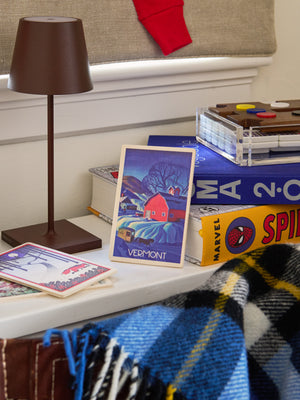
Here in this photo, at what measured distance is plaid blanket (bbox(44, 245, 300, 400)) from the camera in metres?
0.68

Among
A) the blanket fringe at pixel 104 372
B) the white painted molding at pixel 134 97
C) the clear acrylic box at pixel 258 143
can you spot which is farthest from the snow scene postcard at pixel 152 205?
the blanket fringe at pixel 104 372

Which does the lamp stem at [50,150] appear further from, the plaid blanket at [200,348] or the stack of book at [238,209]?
the plaid blanket at [200,348]

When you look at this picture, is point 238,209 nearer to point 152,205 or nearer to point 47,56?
point 152,205

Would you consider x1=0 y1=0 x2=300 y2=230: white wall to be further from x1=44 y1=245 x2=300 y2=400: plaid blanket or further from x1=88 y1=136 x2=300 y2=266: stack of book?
x1=44 y1=245 x2=300 y2=400: plaid blanket

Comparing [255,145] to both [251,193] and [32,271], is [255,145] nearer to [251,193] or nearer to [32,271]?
[251,193]

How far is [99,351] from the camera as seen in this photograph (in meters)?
0.69

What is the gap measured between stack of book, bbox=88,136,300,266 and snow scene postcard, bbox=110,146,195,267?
0.02m

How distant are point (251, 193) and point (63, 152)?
0.39 meters

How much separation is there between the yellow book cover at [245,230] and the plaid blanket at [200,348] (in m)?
0.19

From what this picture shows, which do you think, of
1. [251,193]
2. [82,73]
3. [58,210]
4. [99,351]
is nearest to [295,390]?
[99,351]

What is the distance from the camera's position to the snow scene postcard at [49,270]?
0.91 metres

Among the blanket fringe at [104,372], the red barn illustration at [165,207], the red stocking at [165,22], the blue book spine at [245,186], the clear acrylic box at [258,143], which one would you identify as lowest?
the blanket fringe at [104,372]

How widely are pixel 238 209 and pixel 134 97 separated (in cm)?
37

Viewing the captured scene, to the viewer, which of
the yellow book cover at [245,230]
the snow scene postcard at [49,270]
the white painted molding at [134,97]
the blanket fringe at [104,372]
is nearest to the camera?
the blanket fringe at [104,372]
